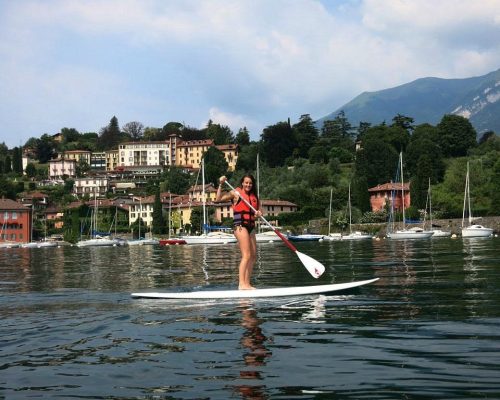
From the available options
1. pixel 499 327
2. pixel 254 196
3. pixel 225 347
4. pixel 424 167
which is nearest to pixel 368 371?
pixel 225 347

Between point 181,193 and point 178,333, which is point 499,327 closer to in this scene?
point 178,333

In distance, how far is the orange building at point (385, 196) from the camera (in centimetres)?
11112

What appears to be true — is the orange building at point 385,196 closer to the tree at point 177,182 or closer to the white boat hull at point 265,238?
the white boat hull at point 265,238

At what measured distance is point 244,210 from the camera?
44.6 ft

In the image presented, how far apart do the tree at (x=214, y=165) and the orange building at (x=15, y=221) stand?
138 feet

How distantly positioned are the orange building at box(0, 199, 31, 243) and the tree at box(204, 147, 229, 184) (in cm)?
4203

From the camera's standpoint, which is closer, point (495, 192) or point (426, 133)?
point (495, 192)

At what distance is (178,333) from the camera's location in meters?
9.41

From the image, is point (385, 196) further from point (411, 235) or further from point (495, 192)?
point (411, 235)

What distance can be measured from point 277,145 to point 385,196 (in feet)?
148

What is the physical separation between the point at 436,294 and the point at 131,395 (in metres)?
8.28

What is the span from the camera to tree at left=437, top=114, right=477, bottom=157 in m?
136

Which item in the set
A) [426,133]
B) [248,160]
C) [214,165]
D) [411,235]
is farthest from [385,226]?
[248,160]

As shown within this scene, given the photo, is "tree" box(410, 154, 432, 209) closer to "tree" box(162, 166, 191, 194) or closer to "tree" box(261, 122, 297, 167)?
"tree" box(261, 122, 297, 167)
